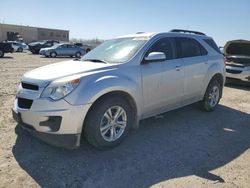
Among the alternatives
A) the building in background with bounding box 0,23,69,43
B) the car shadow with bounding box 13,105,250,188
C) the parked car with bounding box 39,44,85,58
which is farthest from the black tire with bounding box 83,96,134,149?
the building in background with bounding box 0,23,69,43

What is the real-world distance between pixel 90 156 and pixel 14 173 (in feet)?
3.52

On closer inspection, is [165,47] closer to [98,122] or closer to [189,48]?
[189,48]

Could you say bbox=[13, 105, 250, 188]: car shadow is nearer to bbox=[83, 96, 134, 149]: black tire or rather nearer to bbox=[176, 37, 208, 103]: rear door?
bbox=[83, 96, 134, 149]: black tire

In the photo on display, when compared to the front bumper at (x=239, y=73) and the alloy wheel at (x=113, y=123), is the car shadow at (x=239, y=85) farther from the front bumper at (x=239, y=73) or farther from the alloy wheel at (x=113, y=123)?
the alloy wheel at (x=113, y=123)

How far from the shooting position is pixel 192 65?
5.82m

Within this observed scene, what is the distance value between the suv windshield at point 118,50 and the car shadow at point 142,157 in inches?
57.2

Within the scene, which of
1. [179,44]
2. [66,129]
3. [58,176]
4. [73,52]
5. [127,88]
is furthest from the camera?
[73,52]

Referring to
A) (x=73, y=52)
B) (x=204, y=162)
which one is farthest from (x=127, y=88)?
(x=73, y=52)

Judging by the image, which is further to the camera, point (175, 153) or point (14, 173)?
point (175, 153)

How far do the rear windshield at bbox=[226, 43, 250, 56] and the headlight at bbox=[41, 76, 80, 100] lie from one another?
9.09 meters

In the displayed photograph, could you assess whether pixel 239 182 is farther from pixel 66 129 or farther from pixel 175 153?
pixel 66 129

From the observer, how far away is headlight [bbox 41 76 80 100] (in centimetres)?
375

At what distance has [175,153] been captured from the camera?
14.3 feet

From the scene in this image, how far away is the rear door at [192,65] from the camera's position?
568cm
